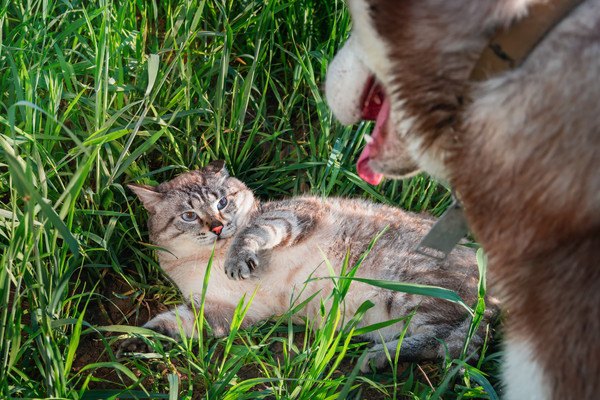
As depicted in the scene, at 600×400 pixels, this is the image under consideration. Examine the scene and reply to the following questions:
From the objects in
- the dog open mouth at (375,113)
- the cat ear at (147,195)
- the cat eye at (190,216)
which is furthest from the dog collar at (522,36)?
the cat eye at (190,216)

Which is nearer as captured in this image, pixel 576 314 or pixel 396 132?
pixel 576 314

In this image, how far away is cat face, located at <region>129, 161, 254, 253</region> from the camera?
3.30 m

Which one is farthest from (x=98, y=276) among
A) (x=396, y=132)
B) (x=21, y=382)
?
(x=396, y=132)

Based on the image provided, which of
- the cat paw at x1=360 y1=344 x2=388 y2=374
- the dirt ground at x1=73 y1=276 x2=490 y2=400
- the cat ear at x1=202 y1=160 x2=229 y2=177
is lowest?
the dirt ground at x1=73 y1=276 x2=490 y2=400

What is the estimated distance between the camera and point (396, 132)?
72.4 inches

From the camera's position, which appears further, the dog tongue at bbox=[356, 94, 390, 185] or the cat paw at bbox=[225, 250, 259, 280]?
the cat paw at bbox=[225, 250, 259, 280]

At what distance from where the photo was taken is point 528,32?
55.4 inches

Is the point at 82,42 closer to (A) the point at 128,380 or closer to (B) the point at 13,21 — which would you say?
(B) the point at 13,21

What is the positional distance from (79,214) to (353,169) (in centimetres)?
118

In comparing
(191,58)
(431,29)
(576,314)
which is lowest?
(191,58)

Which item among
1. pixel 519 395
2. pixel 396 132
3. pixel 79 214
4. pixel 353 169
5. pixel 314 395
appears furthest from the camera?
pixel 353 169

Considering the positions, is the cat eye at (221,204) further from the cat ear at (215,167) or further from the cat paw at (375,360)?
the cat paw at (375,360)

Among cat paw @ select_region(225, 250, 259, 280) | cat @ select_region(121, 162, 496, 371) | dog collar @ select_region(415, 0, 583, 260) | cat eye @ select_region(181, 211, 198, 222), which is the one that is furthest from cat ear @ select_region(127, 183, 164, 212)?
dog collar @ select_region(415, 0, 583, 260)

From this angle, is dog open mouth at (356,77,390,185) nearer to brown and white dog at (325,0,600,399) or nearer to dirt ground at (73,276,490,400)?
brown and white dog at (325,0,600,399)
